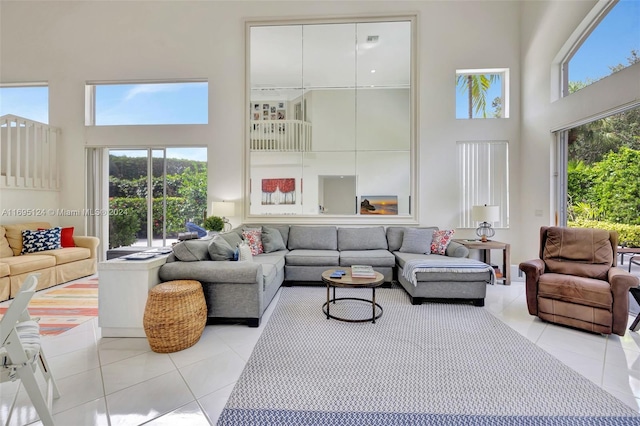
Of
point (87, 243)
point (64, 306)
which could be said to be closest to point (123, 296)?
point (64, 306)

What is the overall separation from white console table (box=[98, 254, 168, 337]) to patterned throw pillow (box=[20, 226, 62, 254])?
2.71 m

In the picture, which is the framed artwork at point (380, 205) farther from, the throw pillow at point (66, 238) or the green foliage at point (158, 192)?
the throw pillow at point (66, 238)

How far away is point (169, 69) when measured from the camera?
16.5ft

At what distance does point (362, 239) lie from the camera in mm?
4562

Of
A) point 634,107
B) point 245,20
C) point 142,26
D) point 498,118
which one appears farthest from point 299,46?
point 634,107

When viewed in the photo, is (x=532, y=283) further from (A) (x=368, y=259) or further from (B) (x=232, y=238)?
(B) (x=232, y=238)

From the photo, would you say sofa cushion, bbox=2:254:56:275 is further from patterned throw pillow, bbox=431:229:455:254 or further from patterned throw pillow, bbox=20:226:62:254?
patterned throw pillow, bbox=431:229:455:254

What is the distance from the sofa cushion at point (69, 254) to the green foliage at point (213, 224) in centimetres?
191

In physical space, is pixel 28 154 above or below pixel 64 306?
above

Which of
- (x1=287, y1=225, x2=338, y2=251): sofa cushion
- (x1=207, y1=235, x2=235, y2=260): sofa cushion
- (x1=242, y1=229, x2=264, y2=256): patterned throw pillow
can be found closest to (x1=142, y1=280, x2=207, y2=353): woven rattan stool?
(x1=207, y1=235, x2=235, y2=260): sofa cushion

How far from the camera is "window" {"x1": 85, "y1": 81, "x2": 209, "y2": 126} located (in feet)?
16.9

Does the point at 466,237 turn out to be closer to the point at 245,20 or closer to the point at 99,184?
the point at 245,20

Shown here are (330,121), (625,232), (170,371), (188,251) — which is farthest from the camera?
(330,121)

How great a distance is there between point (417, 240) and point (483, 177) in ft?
5.49
